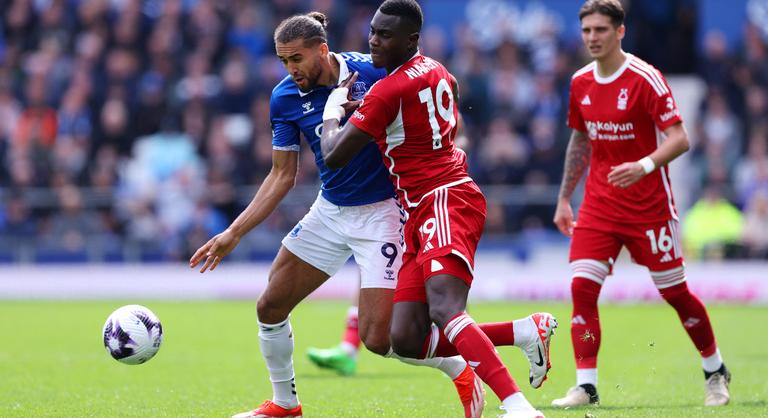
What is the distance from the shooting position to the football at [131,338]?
7469 mm

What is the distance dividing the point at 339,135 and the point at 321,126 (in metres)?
0.85

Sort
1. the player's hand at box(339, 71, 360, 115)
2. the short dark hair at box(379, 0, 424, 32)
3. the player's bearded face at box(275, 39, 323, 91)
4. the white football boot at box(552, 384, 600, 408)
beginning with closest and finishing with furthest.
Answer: the short dark hair at box(379, 0, 424, 32)
the player's hand at box(339, 71, 360, 115)
the player's bearded face at box(275, 39, 323, 91)
the white football boot at box(552, 384, 600, 408)

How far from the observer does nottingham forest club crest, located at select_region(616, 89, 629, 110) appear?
8195 mm

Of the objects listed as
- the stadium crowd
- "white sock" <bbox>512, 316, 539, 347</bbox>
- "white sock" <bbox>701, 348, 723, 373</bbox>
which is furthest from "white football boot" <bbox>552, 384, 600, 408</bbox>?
the stadium crowd

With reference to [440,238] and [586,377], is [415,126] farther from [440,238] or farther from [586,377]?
[586,377]

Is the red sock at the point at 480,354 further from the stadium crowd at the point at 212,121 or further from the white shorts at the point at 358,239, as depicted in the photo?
the stadium crowd at the point at 212,121

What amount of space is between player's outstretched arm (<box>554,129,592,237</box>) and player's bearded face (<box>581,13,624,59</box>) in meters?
0.74

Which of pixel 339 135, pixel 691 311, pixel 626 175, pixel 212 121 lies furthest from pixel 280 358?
pixel 212 121

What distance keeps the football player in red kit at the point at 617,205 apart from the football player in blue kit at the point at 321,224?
1.48 meters

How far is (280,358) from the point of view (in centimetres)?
746

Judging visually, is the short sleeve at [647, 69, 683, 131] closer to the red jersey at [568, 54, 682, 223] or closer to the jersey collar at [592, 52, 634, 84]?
the red jersey at [568, 54, 682, 223]

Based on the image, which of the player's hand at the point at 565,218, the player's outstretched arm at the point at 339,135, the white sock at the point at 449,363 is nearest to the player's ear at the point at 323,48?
the player's outstretched arm at the point at 339,135

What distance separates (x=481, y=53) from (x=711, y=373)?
13.7m

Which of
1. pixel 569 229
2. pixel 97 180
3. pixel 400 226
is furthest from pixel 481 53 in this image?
pixel 400 226
